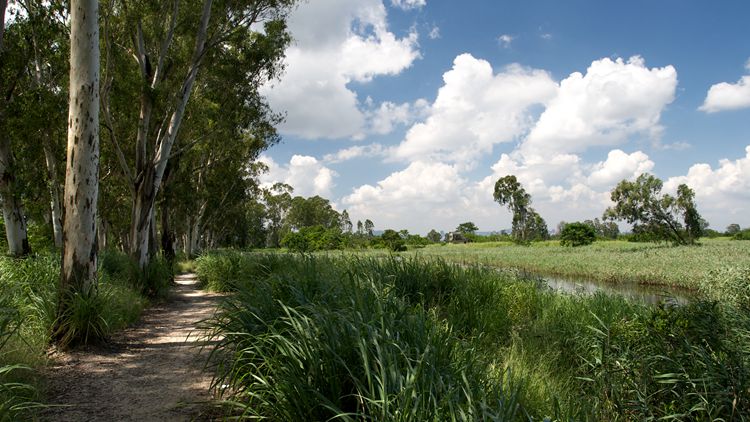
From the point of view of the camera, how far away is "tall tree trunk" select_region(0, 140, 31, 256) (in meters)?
10.1

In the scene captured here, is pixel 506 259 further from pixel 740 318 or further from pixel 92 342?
pixel 92 342

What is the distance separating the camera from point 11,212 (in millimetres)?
10148

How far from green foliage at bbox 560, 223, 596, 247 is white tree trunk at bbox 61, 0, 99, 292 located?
50.0 metres

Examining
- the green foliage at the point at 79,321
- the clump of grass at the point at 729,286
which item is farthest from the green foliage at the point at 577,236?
the green foliage at the point at 79,321

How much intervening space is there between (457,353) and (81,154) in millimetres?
5464

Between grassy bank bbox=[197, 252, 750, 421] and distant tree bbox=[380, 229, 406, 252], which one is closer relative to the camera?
grassy bank bbox=[197, 252, 750, 421]

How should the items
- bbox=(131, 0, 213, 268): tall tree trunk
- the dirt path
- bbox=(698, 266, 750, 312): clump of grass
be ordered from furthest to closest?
bbox=(131, 0, 213, 268): tall tree trunk, bbox=(698, 266, 750, 312): clump of grass, the dirt path

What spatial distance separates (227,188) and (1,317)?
28303 mm

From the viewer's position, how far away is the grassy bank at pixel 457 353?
2.67 meters

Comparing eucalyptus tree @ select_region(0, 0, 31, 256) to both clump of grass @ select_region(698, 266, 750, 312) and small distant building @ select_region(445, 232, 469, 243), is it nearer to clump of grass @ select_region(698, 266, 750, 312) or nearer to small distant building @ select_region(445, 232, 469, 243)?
clump of grass @ select_region(698, 266, 750, 312)

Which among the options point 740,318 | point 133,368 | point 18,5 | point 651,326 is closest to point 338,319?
point 133,368

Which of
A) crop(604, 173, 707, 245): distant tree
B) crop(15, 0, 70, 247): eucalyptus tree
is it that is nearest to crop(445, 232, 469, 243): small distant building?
crop(604, 173, 707, 245): distant tree

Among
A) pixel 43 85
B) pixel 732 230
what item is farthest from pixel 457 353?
pixel 732 230

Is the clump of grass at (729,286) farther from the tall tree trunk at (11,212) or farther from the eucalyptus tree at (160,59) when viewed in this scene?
the tall tree trunk at (11,212)
